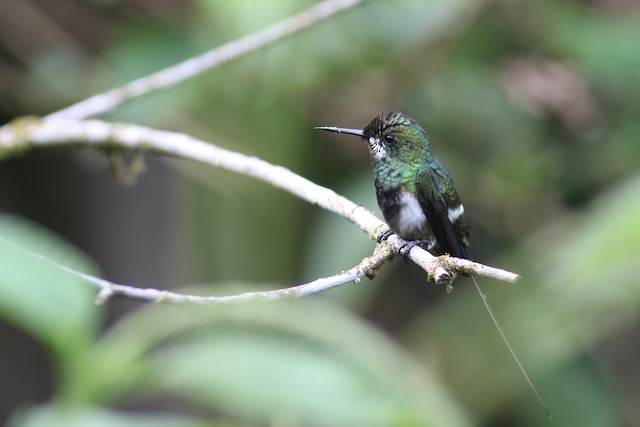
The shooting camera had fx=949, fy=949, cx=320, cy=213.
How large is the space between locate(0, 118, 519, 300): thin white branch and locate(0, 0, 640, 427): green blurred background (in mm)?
234

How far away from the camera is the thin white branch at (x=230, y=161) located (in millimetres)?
1782

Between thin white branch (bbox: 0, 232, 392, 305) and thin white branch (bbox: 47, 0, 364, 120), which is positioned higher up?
thin white branch (bbox: 47, 0, 364, 120)

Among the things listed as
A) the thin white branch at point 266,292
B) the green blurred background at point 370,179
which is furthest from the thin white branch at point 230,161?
the green blurred background at point 370,179

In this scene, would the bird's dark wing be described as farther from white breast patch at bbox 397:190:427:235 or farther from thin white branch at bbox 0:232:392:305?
thin white branch at bbox 0:232:392:305

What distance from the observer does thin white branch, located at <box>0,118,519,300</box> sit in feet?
5.85

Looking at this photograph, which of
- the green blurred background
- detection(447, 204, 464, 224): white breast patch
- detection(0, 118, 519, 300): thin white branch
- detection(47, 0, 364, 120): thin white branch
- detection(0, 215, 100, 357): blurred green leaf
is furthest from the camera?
the green blurred background

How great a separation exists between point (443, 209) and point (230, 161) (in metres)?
0.61

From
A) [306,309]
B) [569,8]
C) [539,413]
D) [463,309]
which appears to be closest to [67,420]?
[306,309]

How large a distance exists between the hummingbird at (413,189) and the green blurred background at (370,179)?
753mm

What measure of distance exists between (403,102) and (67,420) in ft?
8.74

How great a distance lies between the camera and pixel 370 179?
469 cm

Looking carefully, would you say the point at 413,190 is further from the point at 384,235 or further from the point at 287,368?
the point at 287,368

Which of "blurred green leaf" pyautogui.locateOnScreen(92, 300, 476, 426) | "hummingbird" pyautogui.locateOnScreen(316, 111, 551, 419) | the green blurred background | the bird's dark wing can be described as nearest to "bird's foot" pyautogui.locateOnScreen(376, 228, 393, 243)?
"hummingbird" pyautogui.locateOnScreen(316, 111, 551, 419)

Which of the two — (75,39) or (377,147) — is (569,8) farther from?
(75,39)
